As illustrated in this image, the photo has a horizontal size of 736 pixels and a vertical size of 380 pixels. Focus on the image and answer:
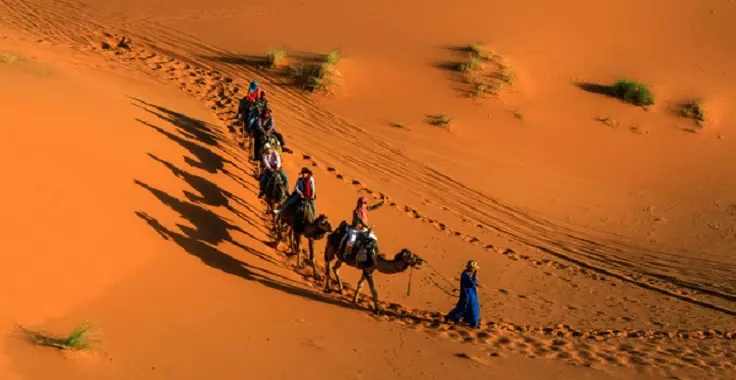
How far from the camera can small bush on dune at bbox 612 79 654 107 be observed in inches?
879

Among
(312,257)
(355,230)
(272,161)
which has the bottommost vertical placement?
(312,257)

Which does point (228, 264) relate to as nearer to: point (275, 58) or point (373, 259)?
point (373, 259)

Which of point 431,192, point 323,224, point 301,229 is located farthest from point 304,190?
point 431,192

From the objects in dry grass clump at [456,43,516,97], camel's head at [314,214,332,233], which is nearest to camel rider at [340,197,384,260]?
camel's head at [314,214,332,233]

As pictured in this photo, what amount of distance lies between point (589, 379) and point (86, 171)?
26.8 ft

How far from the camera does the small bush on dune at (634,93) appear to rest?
22.3 meters

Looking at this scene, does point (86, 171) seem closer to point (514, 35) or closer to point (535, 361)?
point (535, 361)

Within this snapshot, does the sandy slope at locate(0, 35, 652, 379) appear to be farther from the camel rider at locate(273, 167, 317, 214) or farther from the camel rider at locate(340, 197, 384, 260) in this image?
the camel rider at locate(273, 167, 317, 214)

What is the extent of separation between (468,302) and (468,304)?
4 centimetres

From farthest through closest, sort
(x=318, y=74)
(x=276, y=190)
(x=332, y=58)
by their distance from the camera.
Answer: (x=332, y=58), (x=318, y=74), (x=276, y=190)

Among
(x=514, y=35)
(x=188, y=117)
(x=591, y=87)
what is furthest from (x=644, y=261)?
(x=514, y=35)

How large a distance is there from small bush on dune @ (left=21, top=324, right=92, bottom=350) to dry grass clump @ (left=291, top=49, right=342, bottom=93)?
14.7 m

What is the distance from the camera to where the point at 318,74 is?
22703 mm

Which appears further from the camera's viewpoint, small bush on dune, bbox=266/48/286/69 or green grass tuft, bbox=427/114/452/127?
small bush on dune, bbox=266/48/286/69
